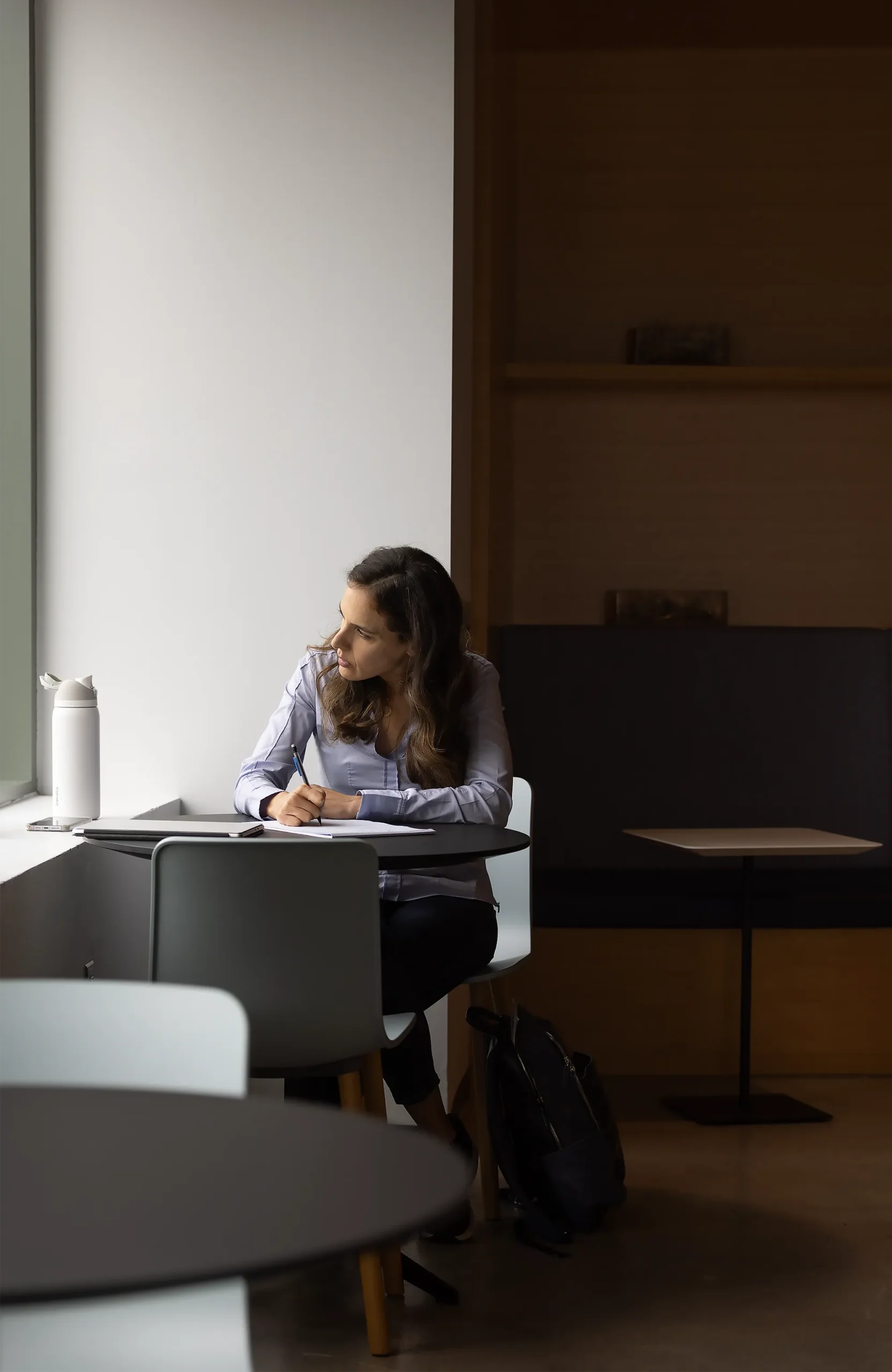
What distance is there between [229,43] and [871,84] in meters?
2.44

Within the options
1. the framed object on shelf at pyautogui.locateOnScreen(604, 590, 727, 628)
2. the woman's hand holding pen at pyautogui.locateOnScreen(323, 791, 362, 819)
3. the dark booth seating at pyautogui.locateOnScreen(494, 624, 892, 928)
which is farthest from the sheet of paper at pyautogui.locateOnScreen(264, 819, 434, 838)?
the framed object on shelf at pyautogui.locateOnScreen(604, 590, 727, 628)

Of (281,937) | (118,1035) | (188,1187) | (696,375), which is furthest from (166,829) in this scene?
(696,375)

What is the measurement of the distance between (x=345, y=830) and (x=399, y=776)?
38 centimetres

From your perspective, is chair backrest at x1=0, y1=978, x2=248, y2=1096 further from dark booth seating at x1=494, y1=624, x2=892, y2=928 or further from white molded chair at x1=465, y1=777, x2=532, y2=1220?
dark booth seating at x1=494, y1=624, x2=892, y2=928

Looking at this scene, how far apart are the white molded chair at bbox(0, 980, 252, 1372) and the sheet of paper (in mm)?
1030

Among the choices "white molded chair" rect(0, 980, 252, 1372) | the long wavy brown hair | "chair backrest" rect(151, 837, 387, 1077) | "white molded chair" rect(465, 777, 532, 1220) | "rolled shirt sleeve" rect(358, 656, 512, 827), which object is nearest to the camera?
"white molded chair" rect(0, 980, 252, 1372)

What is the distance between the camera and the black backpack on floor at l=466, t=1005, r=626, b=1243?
276 centimetres

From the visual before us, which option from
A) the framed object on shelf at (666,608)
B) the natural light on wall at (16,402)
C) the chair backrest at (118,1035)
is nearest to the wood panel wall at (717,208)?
the framed object on shelf at (666,608)

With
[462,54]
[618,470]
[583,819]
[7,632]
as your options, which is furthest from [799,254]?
[7,632]

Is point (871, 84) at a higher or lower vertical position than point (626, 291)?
higher

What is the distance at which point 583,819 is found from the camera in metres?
4.23

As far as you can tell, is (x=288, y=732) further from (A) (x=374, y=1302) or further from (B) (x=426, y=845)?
(A) (x=374, y=1302)

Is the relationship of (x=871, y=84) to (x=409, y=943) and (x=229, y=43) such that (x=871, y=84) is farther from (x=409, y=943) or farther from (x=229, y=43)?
(x=409, y=943)

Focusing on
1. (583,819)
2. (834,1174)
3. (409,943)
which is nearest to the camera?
(409,943)
